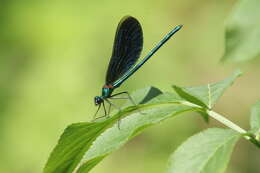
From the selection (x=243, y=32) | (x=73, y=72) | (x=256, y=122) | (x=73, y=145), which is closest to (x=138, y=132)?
(x=73, y=145)

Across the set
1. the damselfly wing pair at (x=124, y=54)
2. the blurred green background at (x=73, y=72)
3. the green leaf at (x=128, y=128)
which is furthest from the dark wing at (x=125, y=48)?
the blurred green background at (x=73, y=72)

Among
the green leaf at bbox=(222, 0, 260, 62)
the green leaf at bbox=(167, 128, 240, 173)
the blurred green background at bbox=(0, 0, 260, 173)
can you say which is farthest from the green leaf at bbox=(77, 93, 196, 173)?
the blurred green background at bbox=(0, 0, 260, 173)

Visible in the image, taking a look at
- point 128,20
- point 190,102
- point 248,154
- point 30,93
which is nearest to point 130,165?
point 30,93

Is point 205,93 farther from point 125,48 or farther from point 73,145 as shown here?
point 125,48

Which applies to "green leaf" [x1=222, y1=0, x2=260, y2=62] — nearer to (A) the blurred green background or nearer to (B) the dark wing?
(B) the dark wing

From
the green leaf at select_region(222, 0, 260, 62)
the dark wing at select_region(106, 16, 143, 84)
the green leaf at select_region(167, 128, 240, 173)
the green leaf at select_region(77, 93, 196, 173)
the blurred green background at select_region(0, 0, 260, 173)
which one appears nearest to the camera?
the green leaf at select_region(222, 0, 260, 62)

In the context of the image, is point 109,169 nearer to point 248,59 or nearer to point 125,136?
point 125,136
